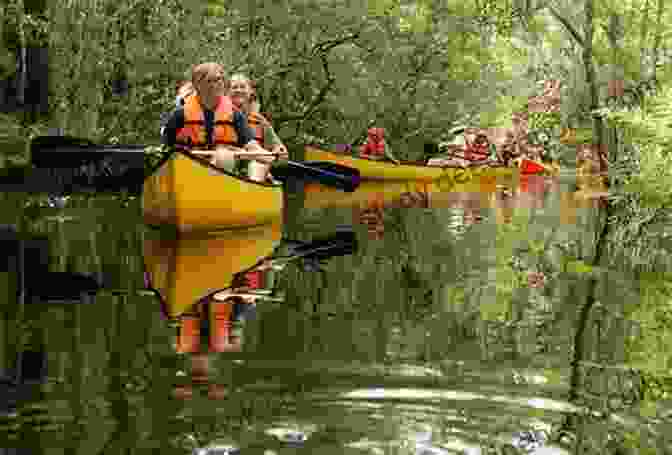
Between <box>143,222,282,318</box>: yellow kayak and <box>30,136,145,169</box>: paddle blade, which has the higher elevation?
<box>30,136,145,169</box>: paddle blade

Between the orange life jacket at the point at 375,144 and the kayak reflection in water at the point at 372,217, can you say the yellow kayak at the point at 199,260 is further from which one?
the orange life jacket at the point at 375,144

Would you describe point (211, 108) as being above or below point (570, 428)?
above

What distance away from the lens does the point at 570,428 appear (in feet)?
12.9

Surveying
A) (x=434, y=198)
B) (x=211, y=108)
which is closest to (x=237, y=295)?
(x=211, y=108)

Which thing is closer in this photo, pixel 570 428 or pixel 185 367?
pixel 570 428

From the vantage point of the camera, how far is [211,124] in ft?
39.0

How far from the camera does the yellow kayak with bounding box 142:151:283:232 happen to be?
10.7 meters

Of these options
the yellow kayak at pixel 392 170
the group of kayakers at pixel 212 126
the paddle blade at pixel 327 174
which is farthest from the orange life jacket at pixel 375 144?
the group of kayakers at pixel 212 126

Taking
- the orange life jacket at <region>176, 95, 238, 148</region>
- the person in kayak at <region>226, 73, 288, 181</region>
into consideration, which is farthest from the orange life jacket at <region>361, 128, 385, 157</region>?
the orange life jacket at <region>176, 95, 238, 148</region>

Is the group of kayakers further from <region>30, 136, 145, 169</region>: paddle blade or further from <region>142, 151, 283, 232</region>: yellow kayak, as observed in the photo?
<region>30, 136, 145, 169</region>: paddle blade

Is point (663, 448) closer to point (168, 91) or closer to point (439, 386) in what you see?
point (439, 386)

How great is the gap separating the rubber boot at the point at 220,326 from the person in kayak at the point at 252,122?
620 centimetres

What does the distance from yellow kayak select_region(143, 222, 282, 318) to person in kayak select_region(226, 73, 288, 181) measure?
718 millimetres

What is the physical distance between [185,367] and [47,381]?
0.56m
